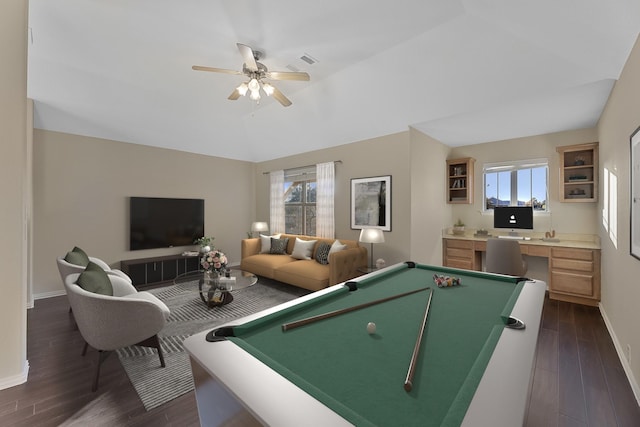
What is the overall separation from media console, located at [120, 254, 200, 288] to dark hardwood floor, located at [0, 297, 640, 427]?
5.87 ft

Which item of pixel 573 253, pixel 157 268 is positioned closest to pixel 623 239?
pixel 573 253

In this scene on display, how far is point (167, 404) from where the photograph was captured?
185 centimetres

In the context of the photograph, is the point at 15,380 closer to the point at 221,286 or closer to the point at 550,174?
the point at 221,286

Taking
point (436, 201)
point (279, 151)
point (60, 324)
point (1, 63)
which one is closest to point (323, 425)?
point (1, 63)

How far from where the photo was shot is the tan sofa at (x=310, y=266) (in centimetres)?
383

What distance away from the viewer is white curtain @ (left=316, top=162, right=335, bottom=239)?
5148 mm

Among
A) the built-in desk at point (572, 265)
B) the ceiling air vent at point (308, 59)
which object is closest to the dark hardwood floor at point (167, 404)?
the built-in desk at point (572, 265)

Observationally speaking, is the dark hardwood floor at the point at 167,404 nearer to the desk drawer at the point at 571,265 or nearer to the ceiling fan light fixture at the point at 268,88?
the desk drawer at the point at 571,265

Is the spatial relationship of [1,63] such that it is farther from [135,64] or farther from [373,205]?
[373,205]

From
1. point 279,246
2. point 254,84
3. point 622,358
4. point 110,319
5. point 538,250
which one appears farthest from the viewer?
point 279,246

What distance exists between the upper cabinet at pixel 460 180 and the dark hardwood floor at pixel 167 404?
281 cm

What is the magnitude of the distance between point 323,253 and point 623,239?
346 centimetres

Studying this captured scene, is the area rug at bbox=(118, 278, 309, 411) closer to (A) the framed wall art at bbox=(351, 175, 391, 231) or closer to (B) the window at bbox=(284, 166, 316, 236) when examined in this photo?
(B) the window at bbox=(284, 166, 316, 236)

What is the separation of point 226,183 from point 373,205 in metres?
3.68
